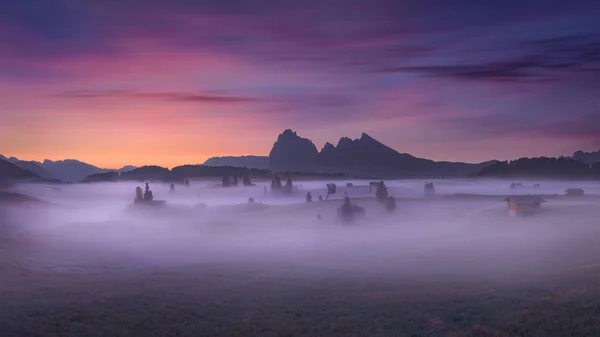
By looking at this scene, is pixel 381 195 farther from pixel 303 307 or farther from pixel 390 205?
pixel 303 307

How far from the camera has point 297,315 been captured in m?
32.7

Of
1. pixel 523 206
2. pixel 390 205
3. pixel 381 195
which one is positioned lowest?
pixel 390 205

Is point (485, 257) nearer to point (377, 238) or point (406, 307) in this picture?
point (377, 238)

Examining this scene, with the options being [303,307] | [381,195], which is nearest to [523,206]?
[381,195]

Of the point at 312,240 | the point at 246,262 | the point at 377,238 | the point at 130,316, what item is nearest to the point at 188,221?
the point at 312,240

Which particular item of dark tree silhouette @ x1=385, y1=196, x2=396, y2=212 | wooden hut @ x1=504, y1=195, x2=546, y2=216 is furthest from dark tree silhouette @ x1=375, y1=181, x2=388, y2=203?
wooden hut @ x1=504, y1=195, x2=546, y2=216

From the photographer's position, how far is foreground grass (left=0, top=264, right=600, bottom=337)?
27547 millimetres

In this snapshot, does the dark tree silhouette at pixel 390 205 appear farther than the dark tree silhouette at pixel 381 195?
No

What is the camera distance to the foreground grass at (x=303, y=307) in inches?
1085

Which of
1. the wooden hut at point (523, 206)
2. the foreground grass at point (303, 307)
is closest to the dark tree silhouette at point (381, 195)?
the wooden hut at point (523, 206)

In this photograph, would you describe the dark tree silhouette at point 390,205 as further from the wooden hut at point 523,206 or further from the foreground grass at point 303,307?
the foreground grass at point 303,307

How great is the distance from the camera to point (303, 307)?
34781 mm

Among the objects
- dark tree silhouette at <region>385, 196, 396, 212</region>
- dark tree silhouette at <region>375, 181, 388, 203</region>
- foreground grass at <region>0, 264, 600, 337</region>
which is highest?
dark tree silhouette at <region>375, 181, 388, 203</region>

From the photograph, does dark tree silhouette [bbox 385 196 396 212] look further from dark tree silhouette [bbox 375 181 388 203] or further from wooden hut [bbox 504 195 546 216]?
wooden hut [bbox 504 195 546 216]
